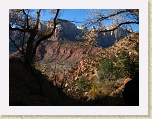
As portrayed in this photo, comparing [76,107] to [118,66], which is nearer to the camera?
[76,107]

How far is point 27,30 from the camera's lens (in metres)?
5.50

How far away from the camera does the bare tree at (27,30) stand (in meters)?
5.42

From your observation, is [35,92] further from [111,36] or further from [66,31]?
[111,36]

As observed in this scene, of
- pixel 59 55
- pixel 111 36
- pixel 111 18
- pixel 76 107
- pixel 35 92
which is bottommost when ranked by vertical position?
pixel 76 107

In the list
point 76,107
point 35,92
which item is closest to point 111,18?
point 76,107

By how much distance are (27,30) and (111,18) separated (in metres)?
1.16

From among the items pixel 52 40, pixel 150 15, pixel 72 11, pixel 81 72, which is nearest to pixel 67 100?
pixel 81 72

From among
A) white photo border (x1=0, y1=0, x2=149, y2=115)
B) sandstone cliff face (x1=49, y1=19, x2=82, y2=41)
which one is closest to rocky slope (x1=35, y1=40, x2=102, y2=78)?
sandstone cliff face (x1=49, y1=19, x2=82, y2=41)

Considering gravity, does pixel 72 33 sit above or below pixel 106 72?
above

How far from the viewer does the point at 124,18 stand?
18.2 ft

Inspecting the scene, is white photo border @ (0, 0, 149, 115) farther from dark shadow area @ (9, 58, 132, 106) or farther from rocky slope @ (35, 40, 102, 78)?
rocky slope @ (35, 40, 102, 78)

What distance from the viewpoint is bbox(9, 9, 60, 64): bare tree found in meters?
5.42

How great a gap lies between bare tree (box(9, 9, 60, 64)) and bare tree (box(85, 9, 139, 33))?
0.50 meters

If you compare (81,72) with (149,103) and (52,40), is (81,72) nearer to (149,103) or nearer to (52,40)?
(52,40)
